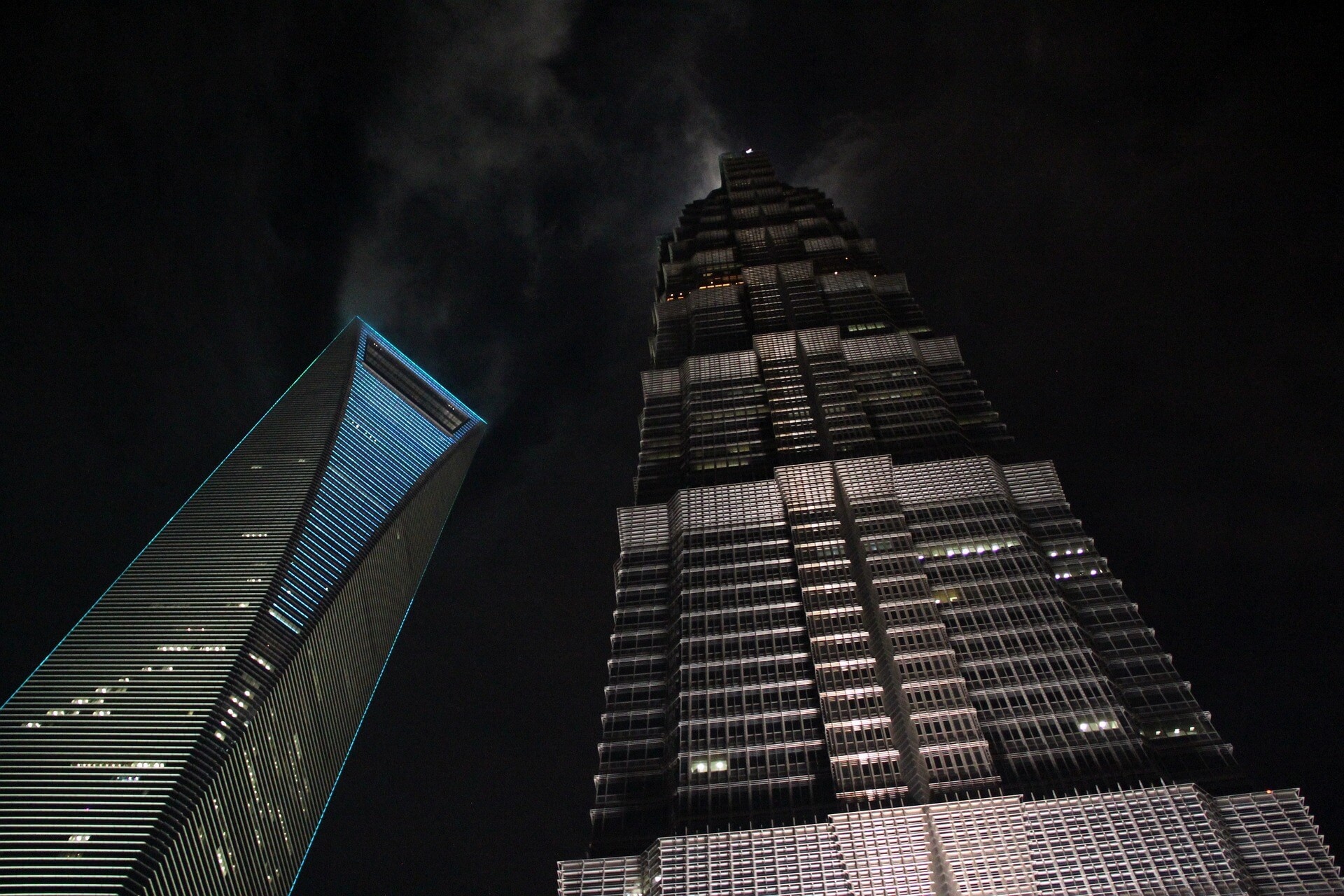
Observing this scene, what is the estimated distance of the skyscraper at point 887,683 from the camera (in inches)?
2936

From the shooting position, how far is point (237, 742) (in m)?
137

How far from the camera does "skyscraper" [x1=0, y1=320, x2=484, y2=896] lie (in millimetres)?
123688

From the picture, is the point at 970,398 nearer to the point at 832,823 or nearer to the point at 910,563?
the point at 910,563

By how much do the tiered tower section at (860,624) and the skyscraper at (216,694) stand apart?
68453 millimetres

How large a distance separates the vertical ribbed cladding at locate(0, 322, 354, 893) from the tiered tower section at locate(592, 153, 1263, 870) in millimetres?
73062

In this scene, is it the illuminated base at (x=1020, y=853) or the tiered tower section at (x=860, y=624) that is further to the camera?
the tiered tower section at (x=860, y=624)

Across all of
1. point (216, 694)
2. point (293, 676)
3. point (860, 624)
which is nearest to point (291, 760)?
point (293, 676)

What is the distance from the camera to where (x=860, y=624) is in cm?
10338

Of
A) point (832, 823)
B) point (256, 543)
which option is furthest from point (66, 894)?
point (832, 823)

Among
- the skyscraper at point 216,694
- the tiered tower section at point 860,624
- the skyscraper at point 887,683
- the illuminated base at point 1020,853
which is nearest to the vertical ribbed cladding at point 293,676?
the skyscraper at point 216,694

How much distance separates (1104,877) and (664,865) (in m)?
35.9

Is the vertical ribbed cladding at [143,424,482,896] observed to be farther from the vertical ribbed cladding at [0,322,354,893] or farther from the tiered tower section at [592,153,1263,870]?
the tiered tower section at [592,153,1263,870]

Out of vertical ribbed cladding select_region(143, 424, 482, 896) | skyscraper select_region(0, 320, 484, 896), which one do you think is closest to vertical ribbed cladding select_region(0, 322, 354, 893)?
skyscraper select_region(0, 320, 484, 896)

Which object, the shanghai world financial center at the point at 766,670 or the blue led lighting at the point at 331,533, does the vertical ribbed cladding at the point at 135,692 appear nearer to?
the shanghai world financial center at the point at 766,670
